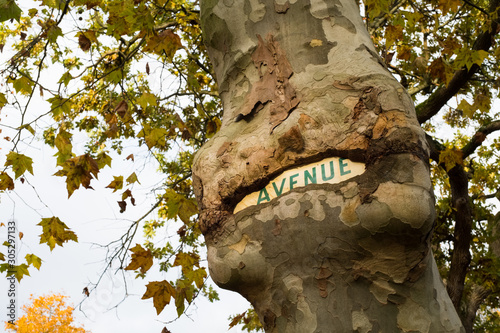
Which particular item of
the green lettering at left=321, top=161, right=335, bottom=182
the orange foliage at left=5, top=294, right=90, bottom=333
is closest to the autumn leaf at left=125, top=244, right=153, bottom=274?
the green lettering at left=321, top=161, right=335, bottom=182

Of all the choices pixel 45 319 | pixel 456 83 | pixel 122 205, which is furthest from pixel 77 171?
pixel 45 319

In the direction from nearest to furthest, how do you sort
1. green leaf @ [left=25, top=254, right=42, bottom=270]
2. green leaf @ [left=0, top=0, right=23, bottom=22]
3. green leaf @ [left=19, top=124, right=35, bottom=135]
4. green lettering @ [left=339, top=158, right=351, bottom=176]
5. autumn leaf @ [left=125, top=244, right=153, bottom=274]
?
green lettering @ [left=339, top=158, right=351, bottom=176] < green leaf @ [left=0, top=0, right=23, bottom=22] < autumn leaf @ [left=125, top=244, right=153, bottom=274] < green leaf @ [left=19, top=124, right=35, bottom=135] < green leaf @ [left=25, top=254, right=42, bottom=270]

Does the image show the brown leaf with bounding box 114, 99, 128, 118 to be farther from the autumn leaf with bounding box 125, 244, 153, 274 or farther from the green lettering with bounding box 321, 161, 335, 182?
the green lettering with bounding box 321, 161, 335, 182

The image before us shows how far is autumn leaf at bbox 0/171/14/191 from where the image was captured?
3.76 metres

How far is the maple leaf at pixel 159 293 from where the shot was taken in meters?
2.89

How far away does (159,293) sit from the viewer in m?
2.91

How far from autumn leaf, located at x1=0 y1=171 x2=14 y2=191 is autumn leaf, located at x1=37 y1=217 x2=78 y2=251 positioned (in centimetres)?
56

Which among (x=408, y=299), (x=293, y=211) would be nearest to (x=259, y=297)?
(x=293, y=211)

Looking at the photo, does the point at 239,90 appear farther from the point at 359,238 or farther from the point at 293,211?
the point at 359,238

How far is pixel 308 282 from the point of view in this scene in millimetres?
1611

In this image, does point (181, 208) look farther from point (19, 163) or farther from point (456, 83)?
point (456, 83)

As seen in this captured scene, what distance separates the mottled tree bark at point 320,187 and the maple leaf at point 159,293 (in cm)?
108

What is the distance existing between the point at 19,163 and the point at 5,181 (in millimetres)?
469

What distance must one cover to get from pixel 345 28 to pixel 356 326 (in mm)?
1321
